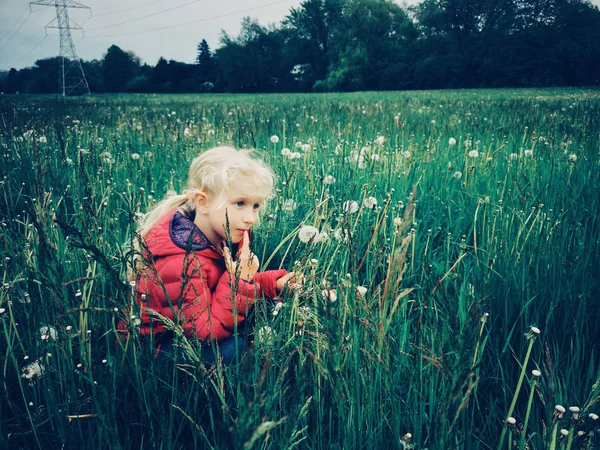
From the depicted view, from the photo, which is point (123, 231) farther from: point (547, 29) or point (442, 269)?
point (547, 29)

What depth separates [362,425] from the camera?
3.62 ft

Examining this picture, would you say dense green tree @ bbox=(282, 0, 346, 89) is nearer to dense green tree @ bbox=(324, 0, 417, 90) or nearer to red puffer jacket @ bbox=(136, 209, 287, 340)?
dense green tree @ bbox=(324, 0, 417, 90)

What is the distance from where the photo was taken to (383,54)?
6003 cm

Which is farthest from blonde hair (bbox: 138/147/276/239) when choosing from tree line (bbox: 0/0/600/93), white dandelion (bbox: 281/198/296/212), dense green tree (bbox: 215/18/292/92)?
dense green tree (bbox: 215/18/292/92)

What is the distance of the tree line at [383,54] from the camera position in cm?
3897

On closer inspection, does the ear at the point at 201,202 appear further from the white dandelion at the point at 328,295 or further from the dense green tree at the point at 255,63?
the dense green tree at the point at 255,63

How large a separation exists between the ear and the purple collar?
0.28 ft

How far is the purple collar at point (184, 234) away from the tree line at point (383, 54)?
1674 inches

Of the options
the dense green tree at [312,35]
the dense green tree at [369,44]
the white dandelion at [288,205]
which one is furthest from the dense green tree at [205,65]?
the white dandelion at [288,205]

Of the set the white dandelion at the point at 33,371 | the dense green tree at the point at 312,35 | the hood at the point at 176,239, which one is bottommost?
the white dandelion at the point at 33,371

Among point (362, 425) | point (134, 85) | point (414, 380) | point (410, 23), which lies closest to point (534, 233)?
point (414, 380)

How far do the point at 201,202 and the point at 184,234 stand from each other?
0.68ft

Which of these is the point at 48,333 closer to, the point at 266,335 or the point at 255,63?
the point at 266,335

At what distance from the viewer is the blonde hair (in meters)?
1.77
